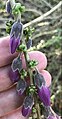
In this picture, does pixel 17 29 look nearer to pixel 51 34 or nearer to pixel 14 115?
pixel 14 115

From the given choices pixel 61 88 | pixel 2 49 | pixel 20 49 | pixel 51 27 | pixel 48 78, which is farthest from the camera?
pixel 51 27

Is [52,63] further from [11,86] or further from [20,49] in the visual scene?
[20,49]

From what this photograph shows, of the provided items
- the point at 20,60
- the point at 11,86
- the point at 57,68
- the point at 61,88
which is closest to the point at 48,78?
the point at 11,86

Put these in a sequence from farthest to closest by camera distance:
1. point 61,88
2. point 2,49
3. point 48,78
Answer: point 61,88 < point 48,78 < point 2,49

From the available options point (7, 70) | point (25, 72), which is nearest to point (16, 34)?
point (25, 72)

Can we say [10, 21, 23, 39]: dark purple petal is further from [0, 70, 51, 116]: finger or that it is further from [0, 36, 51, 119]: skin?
[0, 70, 51, 116]: finger

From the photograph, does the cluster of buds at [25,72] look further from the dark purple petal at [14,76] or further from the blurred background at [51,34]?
the blurred background at [51,34]
